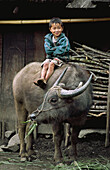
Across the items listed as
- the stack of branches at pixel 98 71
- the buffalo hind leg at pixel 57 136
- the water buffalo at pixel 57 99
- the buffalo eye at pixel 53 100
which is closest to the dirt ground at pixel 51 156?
the buffalo hind leg at pixel 57 136

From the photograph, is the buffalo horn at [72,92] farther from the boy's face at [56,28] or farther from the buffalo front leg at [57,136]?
the boy's face at [56,28]

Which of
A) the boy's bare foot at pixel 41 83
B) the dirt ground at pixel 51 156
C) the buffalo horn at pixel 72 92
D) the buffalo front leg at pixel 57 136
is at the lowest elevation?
the dirt ground at pixel 51 156

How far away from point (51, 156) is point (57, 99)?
76.4 inches

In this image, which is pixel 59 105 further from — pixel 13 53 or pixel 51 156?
pixel 13 53

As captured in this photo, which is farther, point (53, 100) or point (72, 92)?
point (53, 100)

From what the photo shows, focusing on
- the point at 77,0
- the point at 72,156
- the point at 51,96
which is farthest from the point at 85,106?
the point at 77,0

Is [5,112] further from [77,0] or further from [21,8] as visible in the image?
[77,0]

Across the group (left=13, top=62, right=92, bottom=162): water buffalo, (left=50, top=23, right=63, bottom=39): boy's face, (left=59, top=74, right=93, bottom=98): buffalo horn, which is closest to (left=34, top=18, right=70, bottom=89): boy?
(left=50, top=23, right=63, bottom=39): boy's face

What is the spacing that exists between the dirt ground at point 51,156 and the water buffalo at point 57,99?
255 mm

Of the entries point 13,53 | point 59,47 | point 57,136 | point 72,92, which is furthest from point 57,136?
point 13,53

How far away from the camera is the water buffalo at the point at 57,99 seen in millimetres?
4572

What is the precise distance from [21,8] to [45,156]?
3.89 metres

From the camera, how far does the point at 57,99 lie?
4.62 meters

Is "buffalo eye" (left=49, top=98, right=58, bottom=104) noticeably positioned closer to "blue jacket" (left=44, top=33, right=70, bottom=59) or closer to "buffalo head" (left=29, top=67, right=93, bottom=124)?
"buffalo head" (left=29, top=67, right=93, bottom=124)
